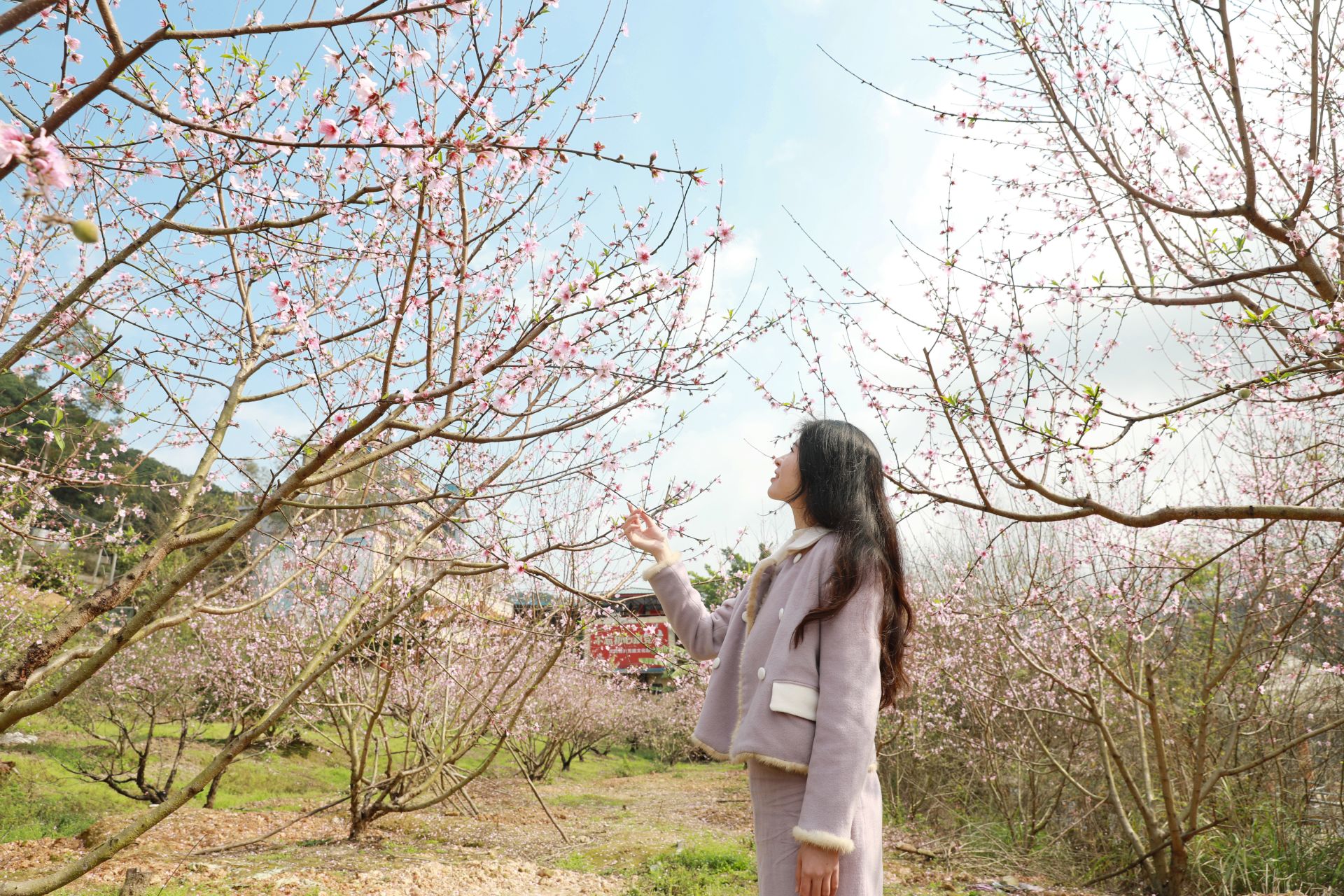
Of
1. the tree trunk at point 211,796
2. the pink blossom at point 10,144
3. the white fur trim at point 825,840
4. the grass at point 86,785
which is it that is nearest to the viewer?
the pink blossom at point 10,144

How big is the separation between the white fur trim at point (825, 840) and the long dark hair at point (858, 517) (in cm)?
39

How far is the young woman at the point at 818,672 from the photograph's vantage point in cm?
154

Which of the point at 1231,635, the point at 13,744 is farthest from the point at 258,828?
the point at 1231,635

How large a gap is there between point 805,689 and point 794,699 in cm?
3

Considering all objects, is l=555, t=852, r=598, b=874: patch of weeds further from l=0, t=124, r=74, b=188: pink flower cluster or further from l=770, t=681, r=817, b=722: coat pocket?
l=0, t=124, r=74, b=188: pink flower cluster

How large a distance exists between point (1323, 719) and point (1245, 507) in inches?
194

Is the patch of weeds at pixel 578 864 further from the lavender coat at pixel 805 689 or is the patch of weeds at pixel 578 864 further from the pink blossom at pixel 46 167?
the pink blossom at pixel 46 167

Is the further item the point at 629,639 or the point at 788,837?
the point at 629,639

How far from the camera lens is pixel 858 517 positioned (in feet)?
5.93

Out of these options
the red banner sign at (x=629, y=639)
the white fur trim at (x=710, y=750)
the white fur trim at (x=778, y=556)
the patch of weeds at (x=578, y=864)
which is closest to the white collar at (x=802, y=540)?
the white fur trim at (x=778, y=556)

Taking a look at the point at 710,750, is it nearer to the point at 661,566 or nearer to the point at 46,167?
the point at 661,566

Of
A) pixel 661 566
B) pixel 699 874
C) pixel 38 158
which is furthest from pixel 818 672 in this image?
pixel 699 874

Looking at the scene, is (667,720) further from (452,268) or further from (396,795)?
(452,268)

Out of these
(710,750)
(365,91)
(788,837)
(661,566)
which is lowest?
(788,837)
